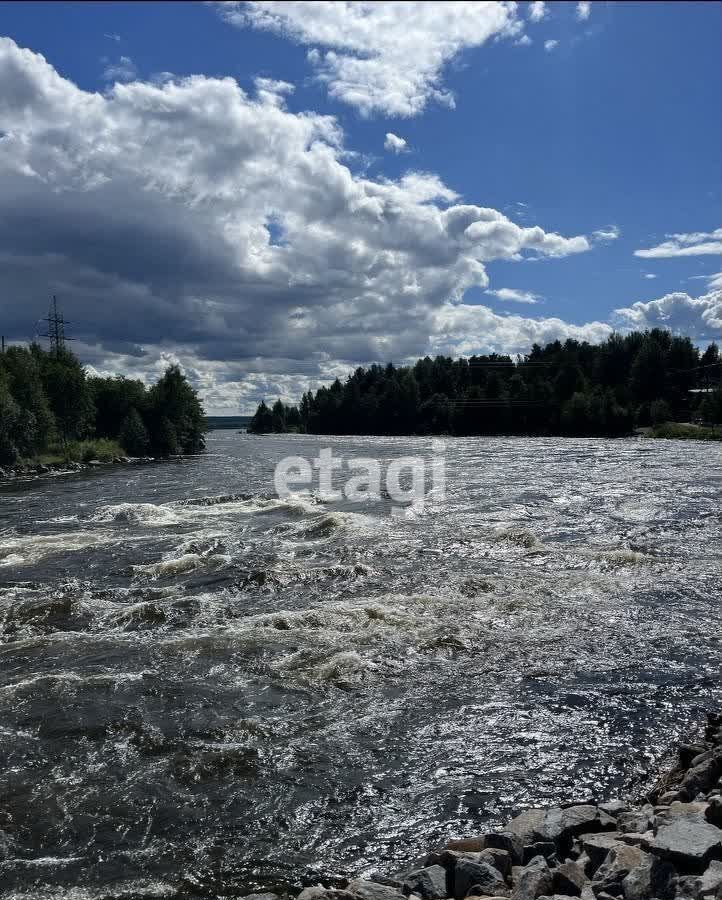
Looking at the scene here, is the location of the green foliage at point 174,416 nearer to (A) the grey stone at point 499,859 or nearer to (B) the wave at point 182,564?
(B) the wave at point 182,564

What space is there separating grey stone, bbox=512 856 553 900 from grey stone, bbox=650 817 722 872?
37.9 inches

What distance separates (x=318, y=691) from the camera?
10344mm

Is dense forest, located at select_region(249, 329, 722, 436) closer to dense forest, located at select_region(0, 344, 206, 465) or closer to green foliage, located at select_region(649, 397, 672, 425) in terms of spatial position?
green foliage, located at select_region(649, 397, 672, 425)

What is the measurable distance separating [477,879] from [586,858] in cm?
105

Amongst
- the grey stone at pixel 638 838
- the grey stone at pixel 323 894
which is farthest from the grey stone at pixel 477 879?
the grey stone at pixel 638 838

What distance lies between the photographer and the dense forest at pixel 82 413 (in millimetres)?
66438

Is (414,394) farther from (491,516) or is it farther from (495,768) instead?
(495,768)

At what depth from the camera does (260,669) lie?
441 inches

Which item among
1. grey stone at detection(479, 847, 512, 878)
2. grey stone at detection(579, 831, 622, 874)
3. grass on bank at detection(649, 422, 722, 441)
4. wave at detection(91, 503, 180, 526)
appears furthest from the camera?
grass on bank at detection(649, 422, 722, 441)

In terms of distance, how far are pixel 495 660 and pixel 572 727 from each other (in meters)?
2.49

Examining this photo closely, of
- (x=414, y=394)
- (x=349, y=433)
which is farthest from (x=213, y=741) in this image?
(x=349, y=433)

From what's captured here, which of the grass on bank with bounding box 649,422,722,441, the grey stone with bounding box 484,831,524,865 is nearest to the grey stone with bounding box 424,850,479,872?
the grey stone with bounding box 484,831,524,865

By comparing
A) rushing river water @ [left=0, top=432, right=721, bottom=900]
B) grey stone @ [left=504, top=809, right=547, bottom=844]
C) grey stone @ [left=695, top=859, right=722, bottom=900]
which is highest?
grey stone @ [left=695, top=859, right=722, bottom=900]

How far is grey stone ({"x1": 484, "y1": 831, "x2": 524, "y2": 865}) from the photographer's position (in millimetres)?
6062
